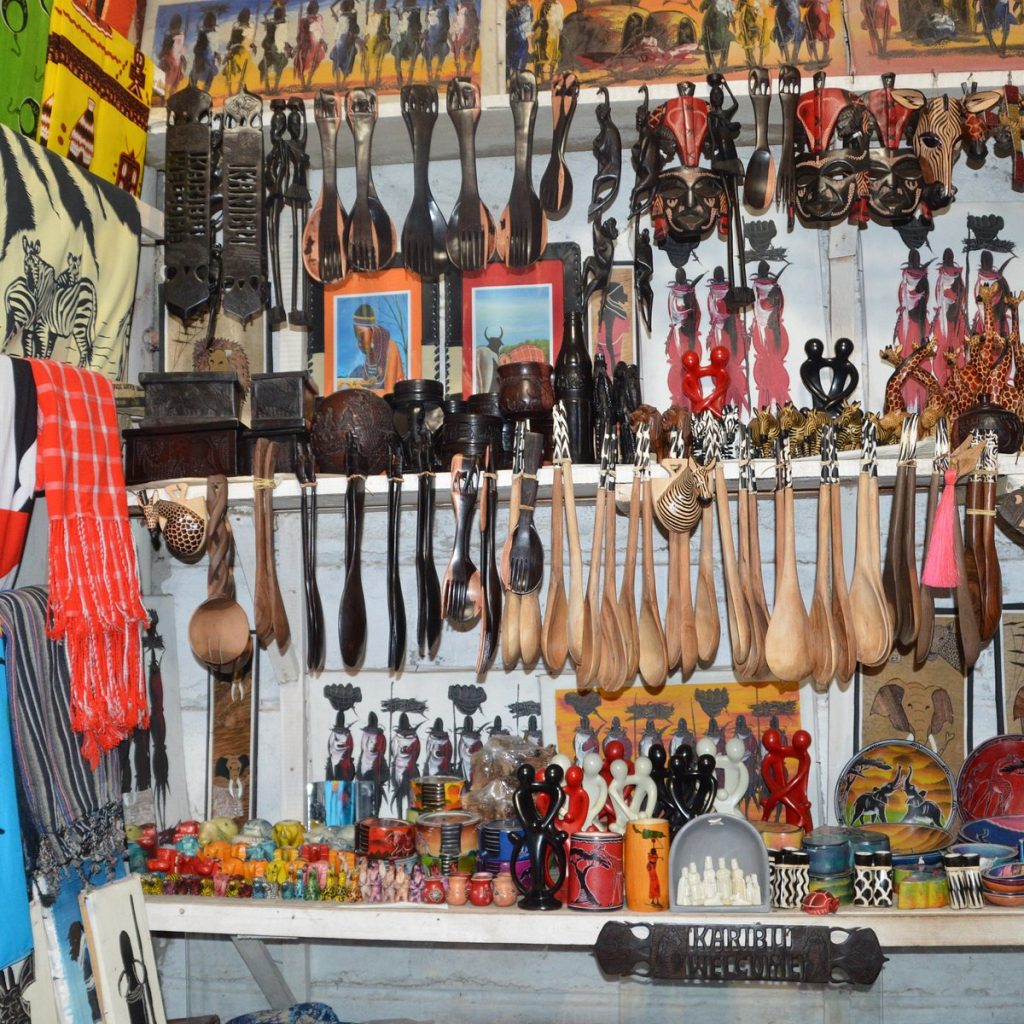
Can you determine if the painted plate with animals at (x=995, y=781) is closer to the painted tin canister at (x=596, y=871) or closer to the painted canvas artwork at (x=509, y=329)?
the painted tin canister at (x=596, y=871)

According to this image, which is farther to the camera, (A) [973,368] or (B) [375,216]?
(B) [375,216]

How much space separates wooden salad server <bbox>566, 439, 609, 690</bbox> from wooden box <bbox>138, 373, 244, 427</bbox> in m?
0.56

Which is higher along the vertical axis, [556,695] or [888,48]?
[888,48]

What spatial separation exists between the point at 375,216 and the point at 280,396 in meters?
0.33

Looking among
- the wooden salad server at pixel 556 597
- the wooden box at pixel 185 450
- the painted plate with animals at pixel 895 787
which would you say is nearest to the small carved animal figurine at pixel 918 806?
the painted plate with animals at pixel 895 787

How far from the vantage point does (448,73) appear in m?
2.05

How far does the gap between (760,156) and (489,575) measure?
76 cm

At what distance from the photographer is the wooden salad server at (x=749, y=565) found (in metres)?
1.68

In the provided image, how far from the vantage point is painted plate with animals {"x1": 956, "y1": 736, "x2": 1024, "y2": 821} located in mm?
1764

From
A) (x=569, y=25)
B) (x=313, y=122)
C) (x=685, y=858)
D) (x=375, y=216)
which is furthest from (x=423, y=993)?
(x=569, y=25)

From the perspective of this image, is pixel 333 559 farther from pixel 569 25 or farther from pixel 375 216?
pixel 569 25

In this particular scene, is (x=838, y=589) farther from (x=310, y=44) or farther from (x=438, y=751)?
(x=310, y=44)

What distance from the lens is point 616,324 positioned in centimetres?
198

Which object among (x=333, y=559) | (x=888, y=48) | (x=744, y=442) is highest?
(x=888, y=48)
